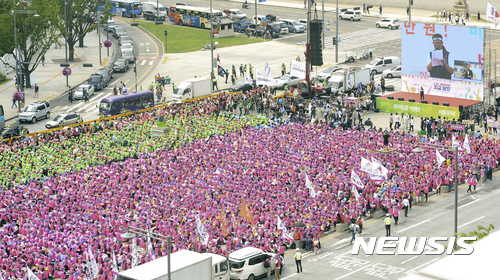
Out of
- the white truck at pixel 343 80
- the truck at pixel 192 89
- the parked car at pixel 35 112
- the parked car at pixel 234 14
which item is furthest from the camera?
the parked car at pixel 234 14

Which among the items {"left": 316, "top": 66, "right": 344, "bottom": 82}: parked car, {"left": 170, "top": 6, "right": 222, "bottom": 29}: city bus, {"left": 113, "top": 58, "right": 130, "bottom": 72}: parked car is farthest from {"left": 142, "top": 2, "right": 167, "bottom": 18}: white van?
{"left": 316, "top": 66, "right": 344, "bottom": 82}: parked car

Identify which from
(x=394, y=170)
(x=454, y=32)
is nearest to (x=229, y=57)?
(x=454, y=32)

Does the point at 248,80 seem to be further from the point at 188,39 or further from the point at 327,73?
the point at 188,39

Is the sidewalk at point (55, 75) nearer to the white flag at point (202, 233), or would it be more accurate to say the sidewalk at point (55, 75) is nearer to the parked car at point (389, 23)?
the white flag at point (202, 233)

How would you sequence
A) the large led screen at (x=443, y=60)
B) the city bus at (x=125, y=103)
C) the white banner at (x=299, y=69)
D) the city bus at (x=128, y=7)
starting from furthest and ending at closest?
the city bus at (x=128, y=7), the white banner at (x=299, y=69), the city bus at (x=125, y=103), the large led screen at (x=443, y=60)

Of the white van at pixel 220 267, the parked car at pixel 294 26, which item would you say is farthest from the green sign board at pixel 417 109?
the parked car at pixel 294 26
